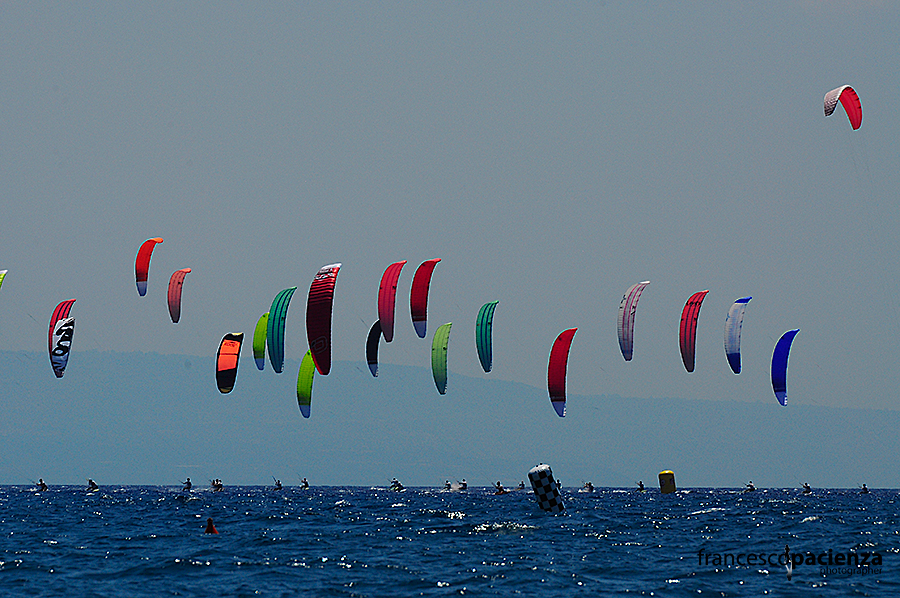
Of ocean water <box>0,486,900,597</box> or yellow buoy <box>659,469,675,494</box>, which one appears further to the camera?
yellow buoy <box>659,469,675,494</box>

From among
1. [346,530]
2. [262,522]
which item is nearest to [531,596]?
[346,530]

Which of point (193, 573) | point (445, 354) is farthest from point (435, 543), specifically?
point (445, 354)

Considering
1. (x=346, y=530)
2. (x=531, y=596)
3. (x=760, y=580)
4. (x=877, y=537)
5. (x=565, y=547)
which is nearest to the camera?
(x=531, y=596)

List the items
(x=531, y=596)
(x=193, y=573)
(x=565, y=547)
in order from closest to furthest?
(x=531, y=596) < (x=193, y=573) < (x=565, y=547)

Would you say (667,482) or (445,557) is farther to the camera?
(667,482)

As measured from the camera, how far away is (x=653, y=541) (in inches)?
1414

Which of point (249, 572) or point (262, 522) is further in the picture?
point (262, 522)

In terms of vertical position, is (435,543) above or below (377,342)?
below

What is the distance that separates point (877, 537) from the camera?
3844 cm

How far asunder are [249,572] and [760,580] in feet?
46.4

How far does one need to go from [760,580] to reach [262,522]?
28.5 meters

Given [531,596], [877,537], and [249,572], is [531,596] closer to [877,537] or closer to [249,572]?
[249,572]

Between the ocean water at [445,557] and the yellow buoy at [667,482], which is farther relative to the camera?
the yellow buoy at [667,482]

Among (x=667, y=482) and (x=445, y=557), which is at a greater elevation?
(x=445, y=557)
